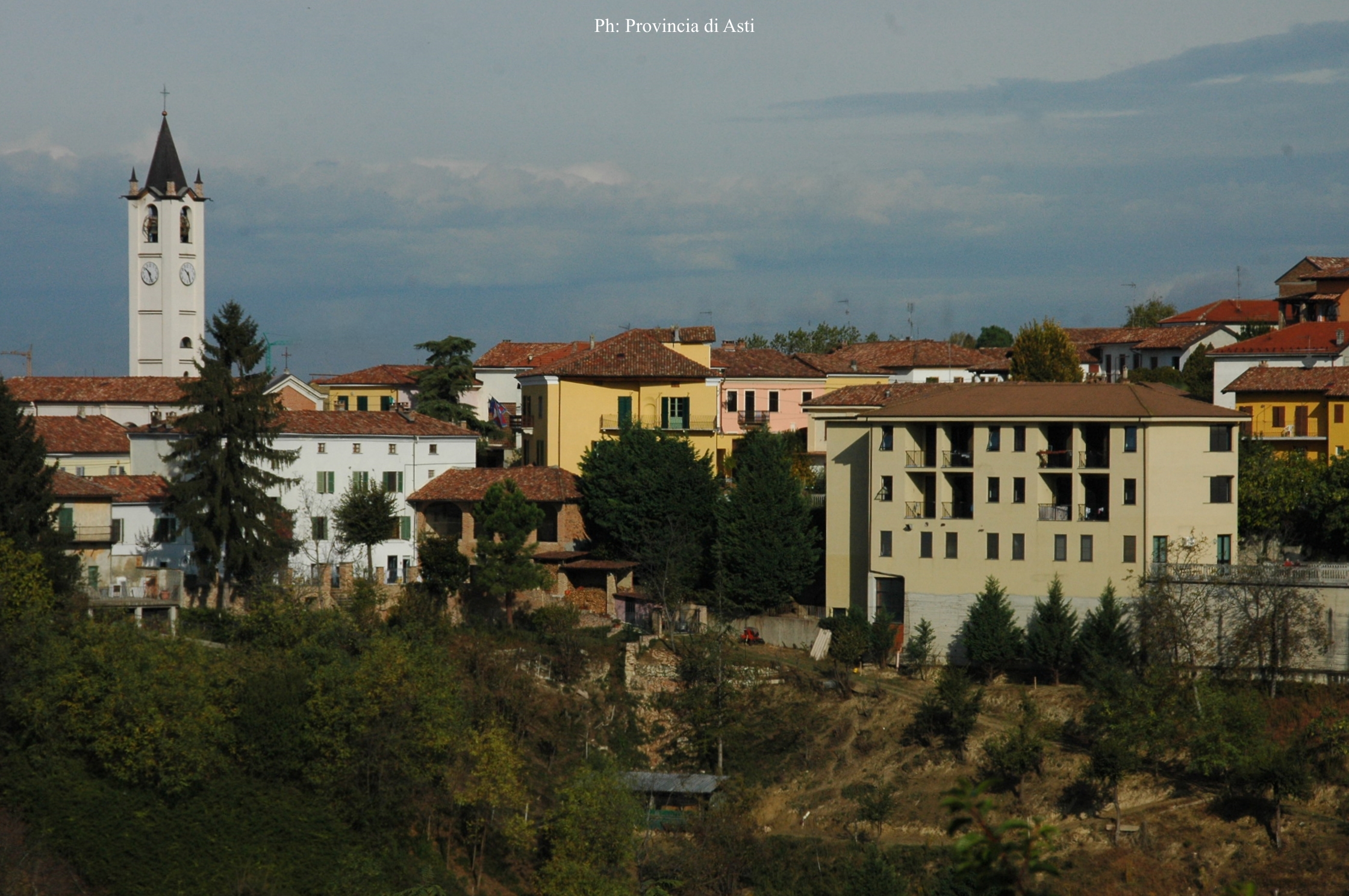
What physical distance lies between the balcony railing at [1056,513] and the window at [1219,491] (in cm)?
432

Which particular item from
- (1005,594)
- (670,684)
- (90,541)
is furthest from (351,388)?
(1005,594)

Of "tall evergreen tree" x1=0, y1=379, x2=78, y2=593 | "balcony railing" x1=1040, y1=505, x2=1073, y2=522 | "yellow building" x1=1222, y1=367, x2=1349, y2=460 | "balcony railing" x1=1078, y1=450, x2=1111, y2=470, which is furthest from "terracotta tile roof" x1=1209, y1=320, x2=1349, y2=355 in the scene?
"tall evergreen tree" x1=0, y1=379, x2=78, y2=593

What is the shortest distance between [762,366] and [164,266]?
3731 centimetres

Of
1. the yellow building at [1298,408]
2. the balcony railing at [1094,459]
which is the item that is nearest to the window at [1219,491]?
the balcony railing at [1094,459]

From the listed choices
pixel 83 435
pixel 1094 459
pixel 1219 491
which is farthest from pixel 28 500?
pixel 1219 491

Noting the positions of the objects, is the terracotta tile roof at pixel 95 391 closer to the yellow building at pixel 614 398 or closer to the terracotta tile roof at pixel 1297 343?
the yellow building at pixel 614 398

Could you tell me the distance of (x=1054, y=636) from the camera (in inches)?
1732

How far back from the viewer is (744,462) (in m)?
51.6

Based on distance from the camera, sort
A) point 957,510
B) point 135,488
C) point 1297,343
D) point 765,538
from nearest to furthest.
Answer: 1. point 957,510
2. point 765,538
3. point 135,488
4. point 1297,343

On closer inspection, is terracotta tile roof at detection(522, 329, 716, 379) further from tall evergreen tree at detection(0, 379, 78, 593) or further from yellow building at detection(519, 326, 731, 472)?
tall evergreen tree at detection(0, 379, 78, 593)

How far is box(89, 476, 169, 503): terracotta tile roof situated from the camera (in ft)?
168

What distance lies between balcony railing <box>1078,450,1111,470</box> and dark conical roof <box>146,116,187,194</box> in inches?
2383

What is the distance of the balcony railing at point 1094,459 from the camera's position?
1802 inches

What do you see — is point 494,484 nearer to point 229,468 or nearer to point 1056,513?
point 229,468
